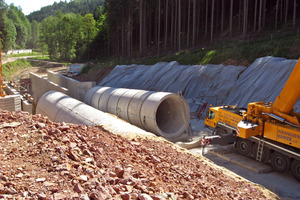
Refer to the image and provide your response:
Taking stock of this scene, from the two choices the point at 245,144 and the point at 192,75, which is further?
the point at 192,75

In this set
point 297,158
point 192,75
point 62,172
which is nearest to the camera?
point 62,172

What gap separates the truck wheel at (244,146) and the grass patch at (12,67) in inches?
1695

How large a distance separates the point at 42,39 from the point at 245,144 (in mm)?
62020

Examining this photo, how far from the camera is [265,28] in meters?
32.5

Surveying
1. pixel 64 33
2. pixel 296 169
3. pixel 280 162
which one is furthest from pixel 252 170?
pixel 64 33

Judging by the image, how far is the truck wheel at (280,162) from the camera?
9844mm

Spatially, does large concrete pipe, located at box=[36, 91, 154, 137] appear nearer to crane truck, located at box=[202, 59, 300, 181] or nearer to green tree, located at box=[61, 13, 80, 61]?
crane truck, located at box=[202, 59, 300, 181]

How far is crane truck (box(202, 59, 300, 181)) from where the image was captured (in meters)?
9.49

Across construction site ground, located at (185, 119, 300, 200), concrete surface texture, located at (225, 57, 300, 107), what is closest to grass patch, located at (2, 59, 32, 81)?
concrete surface texture, located at (225, 57, 300, 107)

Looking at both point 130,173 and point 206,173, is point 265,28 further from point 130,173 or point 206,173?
point 130,173

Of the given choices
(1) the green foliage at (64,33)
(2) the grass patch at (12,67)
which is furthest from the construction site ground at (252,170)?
(1) the green foliage at (64,33)

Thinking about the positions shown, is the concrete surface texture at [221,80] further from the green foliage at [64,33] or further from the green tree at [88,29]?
the green tree at [88,29]

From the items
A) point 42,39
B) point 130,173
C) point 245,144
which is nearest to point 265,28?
point 245,144

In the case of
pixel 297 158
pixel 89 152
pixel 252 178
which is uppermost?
pixel 89 152
